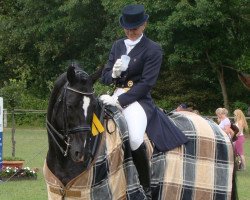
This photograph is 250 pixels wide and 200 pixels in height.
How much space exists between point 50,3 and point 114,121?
33.3 metres

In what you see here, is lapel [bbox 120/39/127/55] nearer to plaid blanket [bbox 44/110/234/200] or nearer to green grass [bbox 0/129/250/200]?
plaid blanket [bbox 44/110/234/200]

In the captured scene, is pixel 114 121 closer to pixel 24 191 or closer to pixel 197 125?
pixel 197 125

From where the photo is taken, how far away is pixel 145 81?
23.0ft

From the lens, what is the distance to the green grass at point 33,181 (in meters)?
12.2

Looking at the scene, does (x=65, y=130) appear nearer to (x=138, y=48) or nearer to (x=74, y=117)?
(x=74, y=117)

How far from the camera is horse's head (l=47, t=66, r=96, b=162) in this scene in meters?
6.21

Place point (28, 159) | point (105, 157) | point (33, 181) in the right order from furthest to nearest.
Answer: point (28, 159) → point (33, 181) → point (105, 157)

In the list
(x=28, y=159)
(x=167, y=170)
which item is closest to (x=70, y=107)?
(x=167, y=170)

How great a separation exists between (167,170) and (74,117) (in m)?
1.51

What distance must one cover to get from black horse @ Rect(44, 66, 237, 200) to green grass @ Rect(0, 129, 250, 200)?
4638 mm

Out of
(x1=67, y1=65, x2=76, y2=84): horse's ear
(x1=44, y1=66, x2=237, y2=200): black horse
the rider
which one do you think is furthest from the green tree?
(x1=67, y1=65, x2=76, y2=84): horse's ear

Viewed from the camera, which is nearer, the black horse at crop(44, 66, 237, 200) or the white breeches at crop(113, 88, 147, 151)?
the black horse at crop(44, 66, 237, 200)

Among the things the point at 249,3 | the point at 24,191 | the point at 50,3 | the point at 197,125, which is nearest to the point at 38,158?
the point at 24,191

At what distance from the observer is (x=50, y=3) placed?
39.5 m
